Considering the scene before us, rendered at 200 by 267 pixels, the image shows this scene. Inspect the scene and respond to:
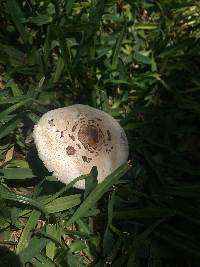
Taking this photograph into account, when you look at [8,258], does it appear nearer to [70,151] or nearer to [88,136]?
[70,151]

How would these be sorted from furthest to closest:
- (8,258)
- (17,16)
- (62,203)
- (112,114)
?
(112,114), (17,16), (62,203), (8,258)

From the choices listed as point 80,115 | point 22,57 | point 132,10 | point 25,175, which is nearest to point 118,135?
point 80,115

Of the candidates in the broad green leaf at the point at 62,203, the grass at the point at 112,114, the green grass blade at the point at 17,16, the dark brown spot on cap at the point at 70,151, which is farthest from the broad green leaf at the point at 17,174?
the green grass blade at the point at 17,16

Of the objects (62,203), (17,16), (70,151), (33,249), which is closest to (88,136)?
(70,151)

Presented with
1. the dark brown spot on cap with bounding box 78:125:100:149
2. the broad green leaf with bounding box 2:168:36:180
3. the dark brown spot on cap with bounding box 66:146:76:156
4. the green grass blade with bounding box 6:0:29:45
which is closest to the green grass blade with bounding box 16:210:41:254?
the broad green leaf with bounding box 2:168:36:180

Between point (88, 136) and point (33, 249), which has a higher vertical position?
point (88, 136)
